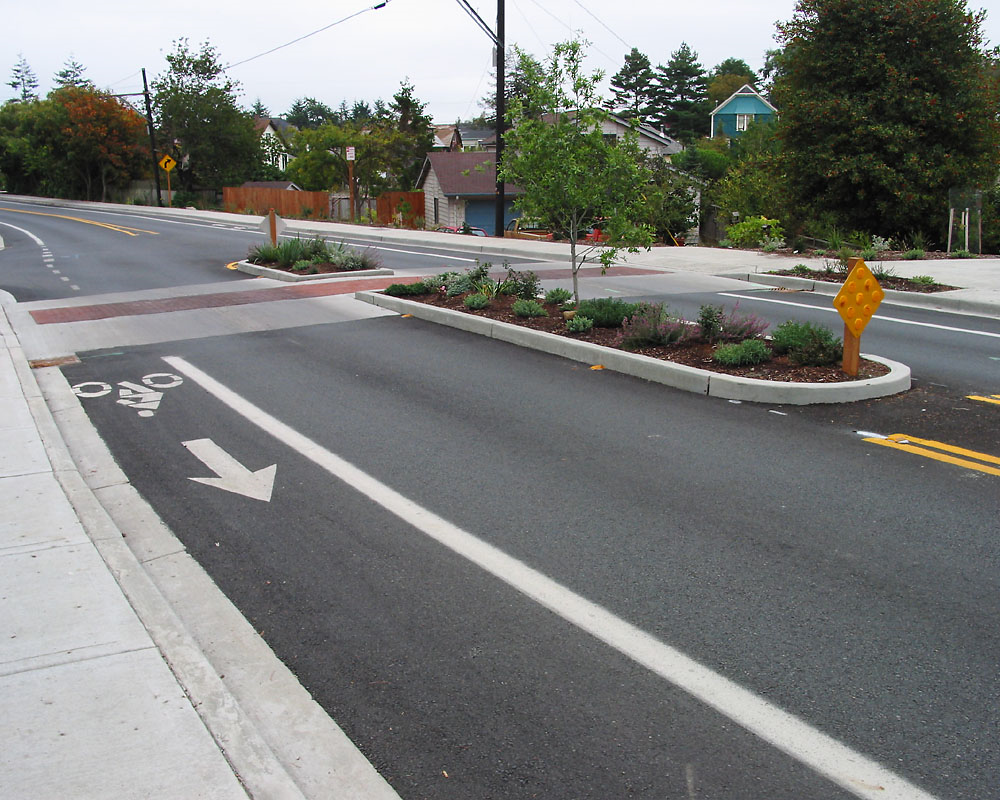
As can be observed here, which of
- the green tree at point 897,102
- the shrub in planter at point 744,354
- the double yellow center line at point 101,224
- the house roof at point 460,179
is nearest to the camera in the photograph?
the shrub in planter at point 744,354

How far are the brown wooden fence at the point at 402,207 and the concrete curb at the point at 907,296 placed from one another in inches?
1098

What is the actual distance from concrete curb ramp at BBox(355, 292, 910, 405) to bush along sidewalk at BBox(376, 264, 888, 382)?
0.24m

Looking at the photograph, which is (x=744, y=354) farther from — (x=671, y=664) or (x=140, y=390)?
(x=140, y=390)

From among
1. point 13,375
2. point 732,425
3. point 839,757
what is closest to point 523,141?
point 732,425

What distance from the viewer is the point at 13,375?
31.1ft

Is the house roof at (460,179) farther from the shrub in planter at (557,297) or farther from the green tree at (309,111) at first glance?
the green tree at (309,111)

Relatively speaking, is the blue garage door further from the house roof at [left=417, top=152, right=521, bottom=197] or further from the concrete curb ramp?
the concrete curb ramp

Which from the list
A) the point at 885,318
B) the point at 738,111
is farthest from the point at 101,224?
the point at 738,111

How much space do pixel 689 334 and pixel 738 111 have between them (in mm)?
74796

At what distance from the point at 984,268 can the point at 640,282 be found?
22.1 feet

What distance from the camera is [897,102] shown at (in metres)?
21.7

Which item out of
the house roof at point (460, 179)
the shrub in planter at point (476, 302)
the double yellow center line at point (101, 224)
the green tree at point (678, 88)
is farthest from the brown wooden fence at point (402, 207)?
the green tree at point (678, 88)

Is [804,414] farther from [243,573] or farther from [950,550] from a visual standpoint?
[243,573]

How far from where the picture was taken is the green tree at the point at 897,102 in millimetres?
21406
